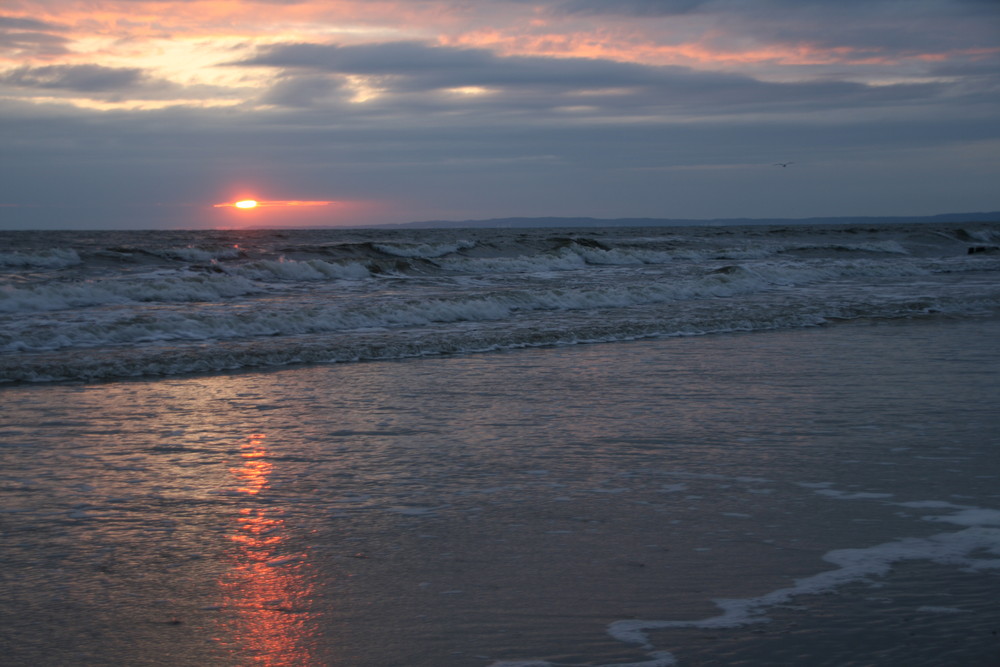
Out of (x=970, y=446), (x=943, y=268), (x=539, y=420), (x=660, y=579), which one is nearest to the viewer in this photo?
(x=660, y=579)

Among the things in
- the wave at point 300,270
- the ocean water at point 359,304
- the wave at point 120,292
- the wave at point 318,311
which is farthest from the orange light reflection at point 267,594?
the wave at point 300,270

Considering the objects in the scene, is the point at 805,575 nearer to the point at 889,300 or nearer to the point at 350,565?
the point at 350,565

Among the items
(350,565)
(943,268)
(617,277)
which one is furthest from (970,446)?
(943,268)

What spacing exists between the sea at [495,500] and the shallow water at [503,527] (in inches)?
0.7

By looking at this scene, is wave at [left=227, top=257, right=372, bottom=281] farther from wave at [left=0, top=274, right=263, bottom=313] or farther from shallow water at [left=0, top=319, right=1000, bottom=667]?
shallow water at [left=0, top=319, right=1000, bottom=667]

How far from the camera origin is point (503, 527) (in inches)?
158

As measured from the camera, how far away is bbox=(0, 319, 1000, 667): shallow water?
9.59ft

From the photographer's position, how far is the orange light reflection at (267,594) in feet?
9.32

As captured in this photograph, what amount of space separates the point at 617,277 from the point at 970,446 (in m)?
17.8

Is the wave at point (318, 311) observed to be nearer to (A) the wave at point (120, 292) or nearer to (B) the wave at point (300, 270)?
(A) the wave at point (120, 292)

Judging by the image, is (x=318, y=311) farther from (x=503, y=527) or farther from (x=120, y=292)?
(x=503, y=527)

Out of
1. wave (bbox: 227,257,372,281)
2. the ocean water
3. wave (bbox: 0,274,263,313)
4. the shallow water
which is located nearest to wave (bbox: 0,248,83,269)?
the ocean water

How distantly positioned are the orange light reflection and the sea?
12mm

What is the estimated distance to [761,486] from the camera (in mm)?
4613
